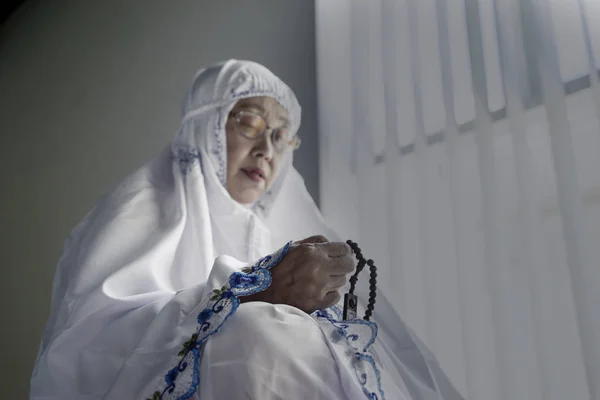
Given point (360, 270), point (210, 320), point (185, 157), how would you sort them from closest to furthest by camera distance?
point (210, 320) → point (360, 270) → point (185, 157)

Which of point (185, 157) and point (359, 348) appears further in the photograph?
point (185, 157)

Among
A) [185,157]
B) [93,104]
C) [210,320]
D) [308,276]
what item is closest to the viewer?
[210,320]

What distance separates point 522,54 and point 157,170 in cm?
81

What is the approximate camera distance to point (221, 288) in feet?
2.70

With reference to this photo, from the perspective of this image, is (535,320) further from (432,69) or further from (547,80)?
(432,69)

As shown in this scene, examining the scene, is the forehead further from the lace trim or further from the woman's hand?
the lace trim

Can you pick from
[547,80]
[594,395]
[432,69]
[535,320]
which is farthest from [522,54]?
[594,395]

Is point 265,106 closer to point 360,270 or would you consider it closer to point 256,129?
point 256,129

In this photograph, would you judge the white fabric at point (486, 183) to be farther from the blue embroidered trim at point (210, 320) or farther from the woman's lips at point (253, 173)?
the blue embroidered trim at point (210, 320)

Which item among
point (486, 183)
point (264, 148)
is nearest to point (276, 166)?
point (264, 148)

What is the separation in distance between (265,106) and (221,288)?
688 mm

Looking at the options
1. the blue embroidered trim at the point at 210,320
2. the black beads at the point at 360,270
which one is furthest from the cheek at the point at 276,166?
the blue embroidered trim at the point at 210,320

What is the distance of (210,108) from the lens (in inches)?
54.3

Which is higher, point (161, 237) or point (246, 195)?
point (246, 195)
